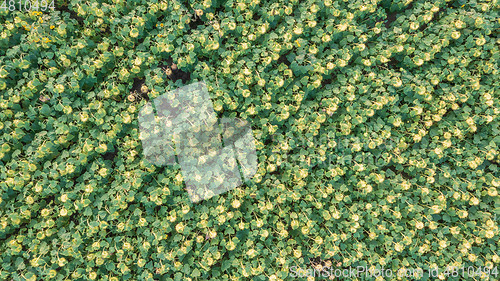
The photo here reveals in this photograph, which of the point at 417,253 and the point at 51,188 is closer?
the point at 51,188

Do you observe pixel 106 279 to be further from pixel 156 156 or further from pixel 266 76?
pixel 266 76

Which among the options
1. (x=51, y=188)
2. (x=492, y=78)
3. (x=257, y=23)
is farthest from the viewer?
(x=492, y=78)

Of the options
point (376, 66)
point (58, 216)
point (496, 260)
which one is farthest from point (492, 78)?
point (58, 216)

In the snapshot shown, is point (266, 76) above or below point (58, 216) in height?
above

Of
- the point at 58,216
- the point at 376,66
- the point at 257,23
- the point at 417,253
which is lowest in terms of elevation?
the point at 417,253

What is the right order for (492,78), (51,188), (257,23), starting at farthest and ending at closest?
(492,78)
(257,23)
(51,188)

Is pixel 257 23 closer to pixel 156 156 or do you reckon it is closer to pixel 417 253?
pixel 156 156
